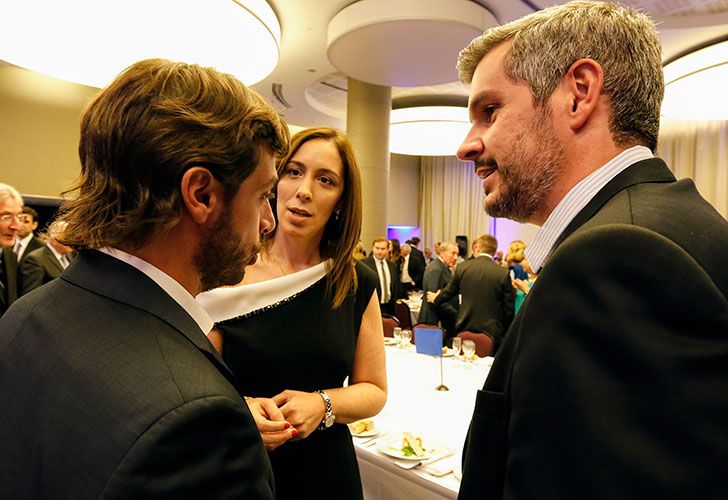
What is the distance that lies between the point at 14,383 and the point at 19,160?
28.4 ft

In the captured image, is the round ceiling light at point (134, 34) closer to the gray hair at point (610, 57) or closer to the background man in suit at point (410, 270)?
the gray hair at point (610, 57)

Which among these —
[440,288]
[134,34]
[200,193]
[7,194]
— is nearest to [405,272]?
[440,288]

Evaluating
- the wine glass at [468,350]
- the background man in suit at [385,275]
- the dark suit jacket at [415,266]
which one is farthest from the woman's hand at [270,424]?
the dark suit jacket at [415,266]

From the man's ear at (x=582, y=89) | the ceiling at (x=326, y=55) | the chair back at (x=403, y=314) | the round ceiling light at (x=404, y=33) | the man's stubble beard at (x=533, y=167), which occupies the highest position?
the ceiling at (x=326, y=55)

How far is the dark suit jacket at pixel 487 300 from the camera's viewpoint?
15.7 ft

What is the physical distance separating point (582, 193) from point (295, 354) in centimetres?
87

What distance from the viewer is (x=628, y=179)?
30.0 inches

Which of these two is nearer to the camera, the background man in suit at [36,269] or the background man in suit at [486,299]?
the background man in suit at [36,269]

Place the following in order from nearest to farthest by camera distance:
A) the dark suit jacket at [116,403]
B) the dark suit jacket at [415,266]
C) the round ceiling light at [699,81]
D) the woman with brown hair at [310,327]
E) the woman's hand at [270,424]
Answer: the dark suit jacket at [116,403]
the woman's hand at [270,424]
the woman with brown hair at [310,327]
the round ceiling light at [699,81]
the dark suit jacket at [415,266]

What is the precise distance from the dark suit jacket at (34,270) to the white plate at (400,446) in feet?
11.5

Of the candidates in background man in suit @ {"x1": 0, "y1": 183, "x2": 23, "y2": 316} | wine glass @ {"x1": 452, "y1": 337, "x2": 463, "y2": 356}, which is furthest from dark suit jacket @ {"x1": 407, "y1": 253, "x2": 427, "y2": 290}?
background man in suit @ {"x1": 0, "y1": 183, "x2": 23, "y2": 316}

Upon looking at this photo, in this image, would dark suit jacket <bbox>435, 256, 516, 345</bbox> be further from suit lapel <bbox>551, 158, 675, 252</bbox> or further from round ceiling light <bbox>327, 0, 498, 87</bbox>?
suit lapel <bbox>551, 158, 675, 252</bbox>

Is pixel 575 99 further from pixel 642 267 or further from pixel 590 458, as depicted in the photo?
pixel 590 458

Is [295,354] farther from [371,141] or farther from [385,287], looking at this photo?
[371,141]
